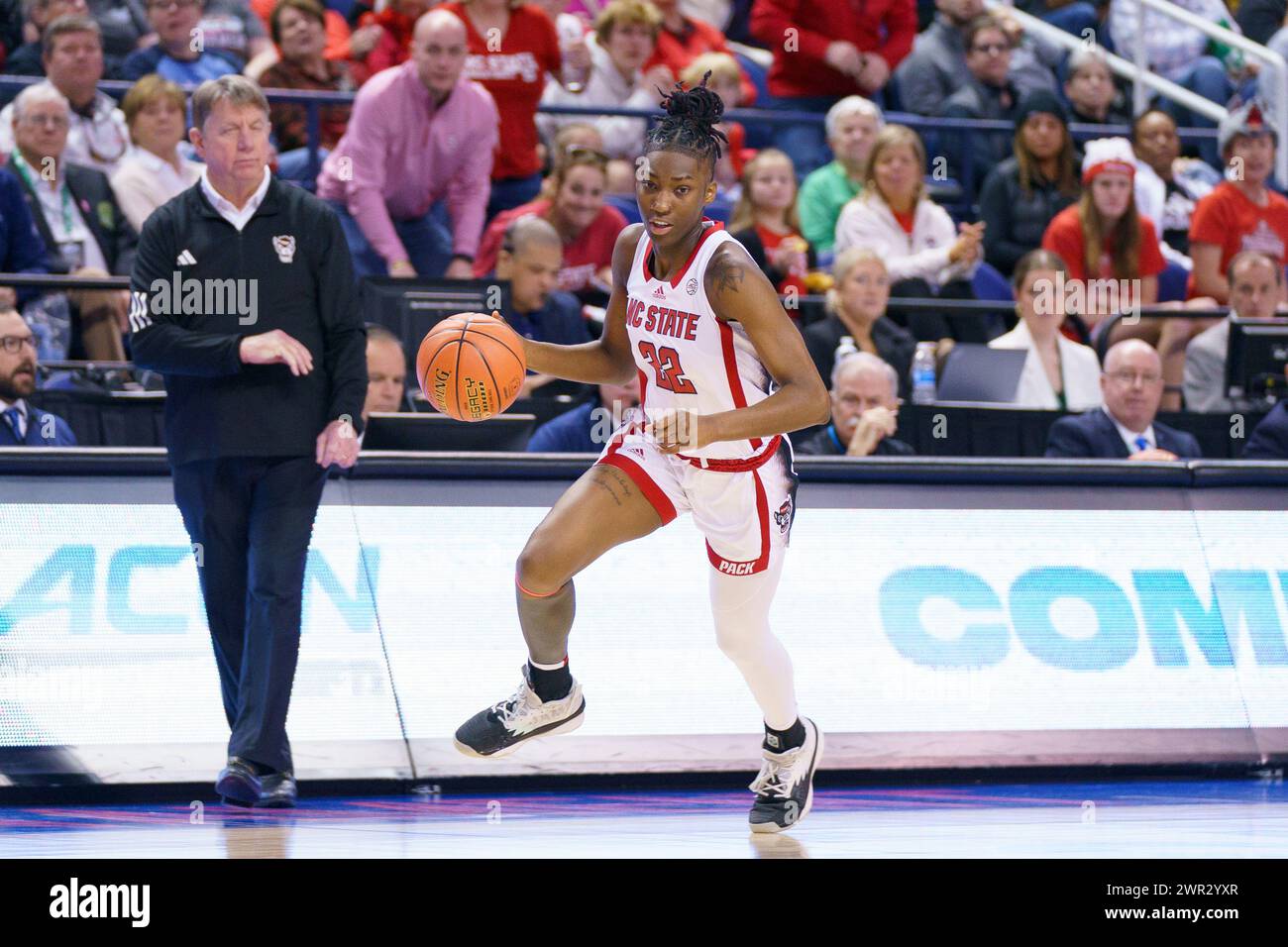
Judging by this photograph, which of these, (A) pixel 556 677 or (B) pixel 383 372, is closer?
(A) pixel 556 677

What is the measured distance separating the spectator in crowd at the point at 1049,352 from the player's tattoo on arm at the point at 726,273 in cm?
430

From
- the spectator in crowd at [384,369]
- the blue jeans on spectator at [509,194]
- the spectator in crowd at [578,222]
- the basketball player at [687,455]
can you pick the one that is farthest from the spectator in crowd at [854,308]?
the basketball player at [687,455]

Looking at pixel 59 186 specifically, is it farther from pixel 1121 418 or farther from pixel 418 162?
pixel 1121 418

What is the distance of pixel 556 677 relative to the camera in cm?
594

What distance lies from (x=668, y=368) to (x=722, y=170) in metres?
6.10

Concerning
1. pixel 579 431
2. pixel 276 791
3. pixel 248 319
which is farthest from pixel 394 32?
pixel 276 791

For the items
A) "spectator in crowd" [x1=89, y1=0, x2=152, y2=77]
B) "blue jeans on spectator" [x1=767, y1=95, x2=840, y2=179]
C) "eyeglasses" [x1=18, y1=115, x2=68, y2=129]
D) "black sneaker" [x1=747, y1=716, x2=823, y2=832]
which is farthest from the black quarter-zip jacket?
"blue jeans on spectator" [x1=767, y1=95, x2=840, y2=179]

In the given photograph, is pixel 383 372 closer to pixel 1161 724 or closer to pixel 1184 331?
pixel 1161 724

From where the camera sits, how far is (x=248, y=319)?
676 centimetres

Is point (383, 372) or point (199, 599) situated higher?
point (383, 372)

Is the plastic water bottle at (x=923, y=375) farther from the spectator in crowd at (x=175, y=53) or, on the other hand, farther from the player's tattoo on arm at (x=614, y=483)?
the spectator in crowd at (x=175, y=53)

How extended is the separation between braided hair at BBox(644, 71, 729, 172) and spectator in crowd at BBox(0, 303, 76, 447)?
3256mm

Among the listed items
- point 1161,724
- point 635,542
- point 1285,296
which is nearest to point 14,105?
point 635,542
